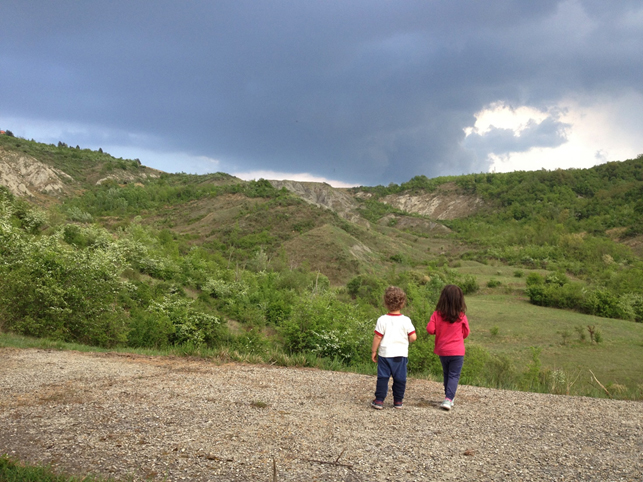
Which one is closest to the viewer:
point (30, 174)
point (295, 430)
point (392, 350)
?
point (295, 430)

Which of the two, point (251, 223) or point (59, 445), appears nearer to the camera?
point (59, 445)

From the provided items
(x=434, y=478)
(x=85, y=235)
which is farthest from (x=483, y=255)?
(x=434, y=478)

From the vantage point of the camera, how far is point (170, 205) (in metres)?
87.5

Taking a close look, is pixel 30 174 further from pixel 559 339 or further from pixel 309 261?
pixel 559 339

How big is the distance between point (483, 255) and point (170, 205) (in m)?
68.0

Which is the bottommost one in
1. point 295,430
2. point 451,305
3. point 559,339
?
point 559,339

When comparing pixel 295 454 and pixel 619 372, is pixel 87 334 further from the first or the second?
pixel 619 372

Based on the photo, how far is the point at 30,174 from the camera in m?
76.2

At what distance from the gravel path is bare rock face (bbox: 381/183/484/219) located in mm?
136273

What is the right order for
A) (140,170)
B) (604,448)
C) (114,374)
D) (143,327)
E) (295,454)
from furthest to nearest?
(140,170) < (143,327) < (114,374) < (604,448) < (295,454)

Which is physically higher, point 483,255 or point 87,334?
point 483,255

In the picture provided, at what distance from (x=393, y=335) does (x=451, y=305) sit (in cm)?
90

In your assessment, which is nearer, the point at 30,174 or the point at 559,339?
the point at 559,339

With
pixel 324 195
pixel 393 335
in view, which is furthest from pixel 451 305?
pixel 324 195
